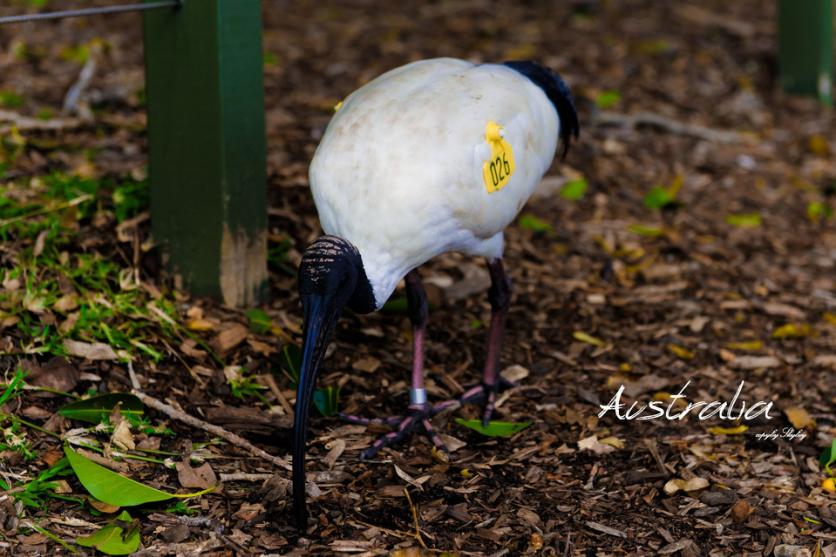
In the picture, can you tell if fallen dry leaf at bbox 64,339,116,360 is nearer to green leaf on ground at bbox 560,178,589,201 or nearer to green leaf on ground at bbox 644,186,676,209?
green leaf on ground at bbox 560,178,589,201

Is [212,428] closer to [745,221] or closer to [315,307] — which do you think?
[315,307]

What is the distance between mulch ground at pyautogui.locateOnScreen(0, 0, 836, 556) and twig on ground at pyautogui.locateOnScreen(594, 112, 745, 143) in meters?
0.02

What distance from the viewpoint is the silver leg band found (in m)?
3.86

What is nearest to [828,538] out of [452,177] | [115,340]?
[452,177]

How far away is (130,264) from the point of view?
427cm

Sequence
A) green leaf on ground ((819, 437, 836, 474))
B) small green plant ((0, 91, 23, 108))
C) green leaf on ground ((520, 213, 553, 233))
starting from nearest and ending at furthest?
green leaf on ground ((819, 437, 836, 474)) → green leaf on ground ((520, 213, 553, 233)) → small green plant ((0, 91, 23, 108))

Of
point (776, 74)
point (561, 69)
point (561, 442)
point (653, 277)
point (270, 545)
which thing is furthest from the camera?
point (776, 74)

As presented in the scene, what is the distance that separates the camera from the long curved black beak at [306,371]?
311 centimetres

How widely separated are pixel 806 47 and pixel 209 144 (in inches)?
185

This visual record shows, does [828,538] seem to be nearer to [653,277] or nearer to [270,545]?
[270,545]

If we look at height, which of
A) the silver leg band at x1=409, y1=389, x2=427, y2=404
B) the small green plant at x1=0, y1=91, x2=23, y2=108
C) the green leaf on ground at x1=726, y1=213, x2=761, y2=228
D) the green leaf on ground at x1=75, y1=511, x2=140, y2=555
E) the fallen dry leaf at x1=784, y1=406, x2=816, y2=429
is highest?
the small green plant at x1=0, y1=91, x2=23, y2=108

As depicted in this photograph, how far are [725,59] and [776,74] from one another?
0.35 m

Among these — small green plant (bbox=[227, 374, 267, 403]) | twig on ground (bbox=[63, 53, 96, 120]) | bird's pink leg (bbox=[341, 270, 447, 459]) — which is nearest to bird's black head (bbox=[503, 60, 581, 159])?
bird's pink leg (bbox=[341, 270, 447, 459])

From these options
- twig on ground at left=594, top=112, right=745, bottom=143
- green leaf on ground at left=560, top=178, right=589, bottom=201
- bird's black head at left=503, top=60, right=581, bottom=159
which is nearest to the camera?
bird's black head at left=503, top=60, right=581, bottom=159
